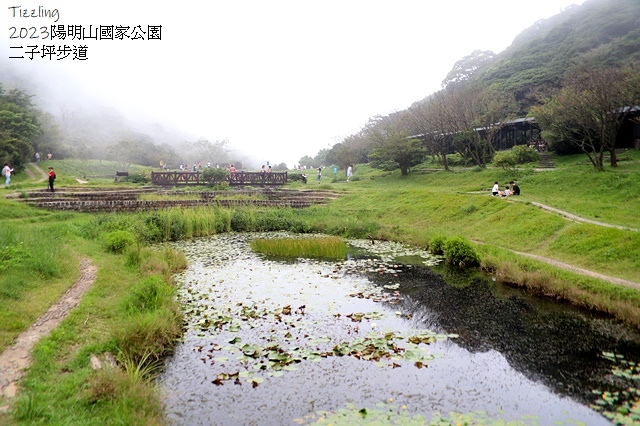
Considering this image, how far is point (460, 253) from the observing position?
49.8 ft

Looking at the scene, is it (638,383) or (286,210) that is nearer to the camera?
(638,383)

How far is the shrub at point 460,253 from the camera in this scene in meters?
15.0

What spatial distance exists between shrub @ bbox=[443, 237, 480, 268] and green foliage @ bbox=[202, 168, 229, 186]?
22915 mm

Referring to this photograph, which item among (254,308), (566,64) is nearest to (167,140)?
(566,64)

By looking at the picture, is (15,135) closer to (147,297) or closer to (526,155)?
(147,297)

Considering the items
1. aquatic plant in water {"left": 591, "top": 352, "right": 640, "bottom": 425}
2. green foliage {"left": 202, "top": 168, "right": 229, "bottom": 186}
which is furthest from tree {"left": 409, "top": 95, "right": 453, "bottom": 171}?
aquatic plant in water {"left": 591, "top": 352, "right": 640, "bottom": 425}

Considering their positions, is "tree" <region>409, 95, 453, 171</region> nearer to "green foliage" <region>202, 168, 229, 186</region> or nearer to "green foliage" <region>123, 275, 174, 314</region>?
"green foliage" <region>202, 168, 229, 186</region>

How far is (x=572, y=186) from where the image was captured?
22453 millimetres

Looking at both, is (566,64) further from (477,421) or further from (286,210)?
(477,421)

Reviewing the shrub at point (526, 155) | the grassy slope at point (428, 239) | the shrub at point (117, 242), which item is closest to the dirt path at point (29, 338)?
the grassy slope at point (428, 239)

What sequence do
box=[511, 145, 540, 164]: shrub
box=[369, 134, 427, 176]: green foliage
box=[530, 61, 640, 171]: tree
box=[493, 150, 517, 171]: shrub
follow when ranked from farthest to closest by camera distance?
box=[369, 134, 427, 176]: green foliage, box=[511, 145, 540, 164]: shrub, box=[493, 150, 517, 171]: shrub, box=[530, 61, 640, 171]: tree

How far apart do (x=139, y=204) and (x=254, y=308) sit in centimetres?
1698

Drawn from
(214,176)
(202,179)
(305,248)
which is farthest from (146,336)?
(202,179)

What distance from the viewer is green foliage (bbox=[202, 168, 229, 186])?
34.5m
